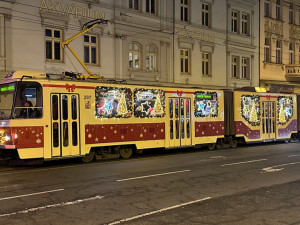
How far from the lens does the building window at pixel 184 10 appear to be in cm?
2511

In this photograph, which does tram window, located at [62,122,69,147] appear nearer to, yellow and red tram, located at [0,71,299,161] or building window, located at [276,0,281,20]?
yellow and red tram, located at [0,71,299,161]

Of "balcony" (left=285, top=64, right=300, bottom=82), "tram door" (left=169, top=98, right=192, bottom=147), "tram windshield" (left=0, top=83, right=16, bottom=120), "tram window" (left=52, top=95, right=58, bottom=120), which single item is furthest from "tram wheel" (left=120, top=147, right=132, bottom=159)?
"balcony" (left=285, top=64, right=300, bottom=82)

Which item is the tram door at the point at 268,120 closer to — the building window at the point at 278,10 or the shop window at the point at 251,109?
the shop window at the point at 251,109

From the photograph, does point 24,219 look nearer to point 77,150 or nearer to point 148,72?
point 77,150

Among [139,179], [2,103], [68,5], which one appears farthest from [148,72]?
[139,179]

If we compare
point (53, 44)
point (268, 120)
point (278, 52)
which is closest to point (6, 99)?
point (53, 44)

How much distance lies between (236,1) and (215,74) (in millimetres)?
6765

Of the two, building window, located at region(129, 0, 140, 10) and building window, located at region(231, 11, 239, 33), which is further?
building window, located at region(231, 11, 239, 33)

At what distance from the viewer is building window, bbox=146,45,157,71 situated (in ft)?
76.4

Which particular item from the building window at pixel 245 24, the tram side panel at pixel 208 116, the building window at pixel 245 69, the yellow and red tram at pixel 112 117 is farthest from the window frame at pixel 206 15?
the tram side panel at pixel 208 116

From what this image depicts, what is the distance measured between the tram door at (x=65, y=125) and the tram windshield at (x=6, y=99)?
1304mm

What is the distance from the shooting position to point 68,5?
1928 cm

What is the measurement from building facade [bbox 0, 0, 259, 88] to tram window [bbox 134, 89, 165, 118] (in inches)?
257

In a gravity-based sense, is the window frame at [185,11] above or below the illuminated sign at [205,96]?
above
